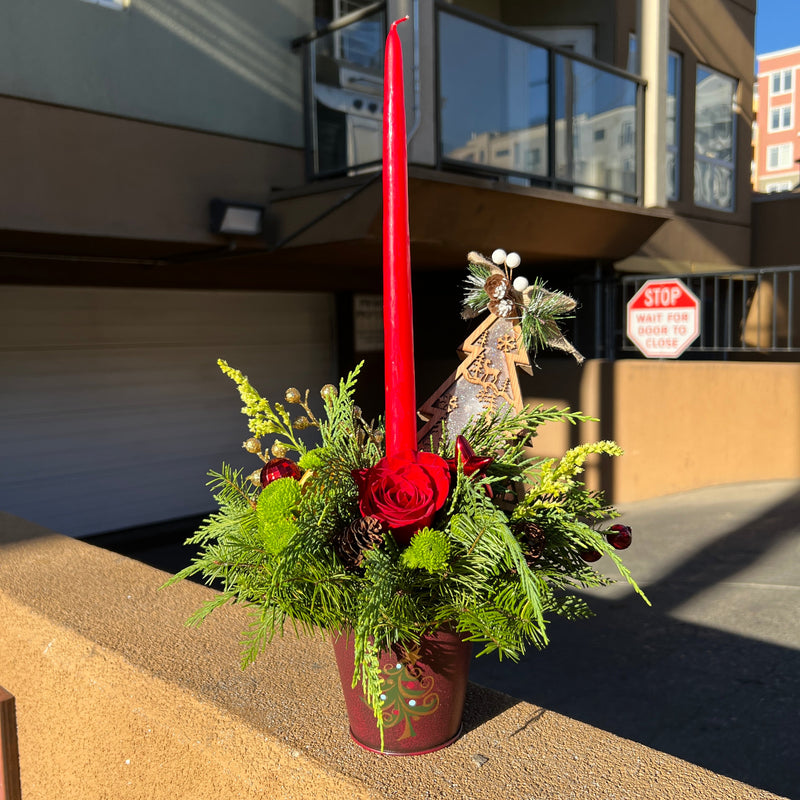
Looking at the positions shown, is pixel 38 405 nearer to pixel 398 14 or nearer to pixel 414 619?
pixel 398 14

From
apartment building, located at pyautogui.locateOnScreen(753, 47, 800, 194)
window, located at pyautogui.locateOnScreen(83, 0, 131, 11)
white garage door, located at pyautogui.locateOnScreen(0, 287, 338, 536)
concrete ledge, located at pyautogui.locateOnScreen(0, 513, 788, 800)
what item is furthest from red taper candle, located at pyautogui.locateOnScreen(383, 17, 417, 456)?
apartment building, located at pyautogui.locateOnScreen(753, 47, 800, 194)

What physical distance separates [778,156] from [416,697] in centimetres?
6406

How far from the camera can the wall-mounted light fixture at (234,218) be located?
5980 millimetres

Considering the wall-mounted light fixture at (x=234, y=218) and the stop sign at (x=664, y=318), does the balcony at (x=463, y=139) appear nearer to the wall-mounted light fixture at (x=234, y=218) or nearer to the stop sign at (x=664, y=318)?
the wall-mounted light fixture at (x=234, y=218)

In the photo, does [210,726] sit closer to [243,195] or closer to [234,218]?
[234,218]

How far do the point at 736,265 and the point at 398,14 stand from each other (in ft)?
24.3

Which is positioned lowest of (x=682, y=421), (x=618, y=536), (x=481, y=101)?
(x=682, y=421)

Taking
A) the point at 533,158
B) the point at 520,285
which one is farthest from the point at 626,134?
the point at 520,285

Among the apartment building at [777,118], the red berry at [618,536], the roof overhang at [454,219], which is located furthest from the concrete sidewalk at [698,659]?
the apartment building at [777,118]

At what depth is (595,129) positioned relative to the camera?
716cm

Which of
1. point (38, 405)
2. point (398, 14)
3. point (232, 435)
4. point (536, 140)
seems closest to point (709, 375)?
point (536, 140)

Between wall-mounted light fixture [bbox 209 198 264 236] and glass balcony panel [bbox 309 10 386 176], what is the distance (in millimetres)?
742

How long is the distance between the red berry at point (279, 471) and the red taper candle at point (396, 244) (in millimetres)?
207

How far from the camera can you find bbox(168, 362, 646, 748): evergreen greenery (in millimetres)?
1021
